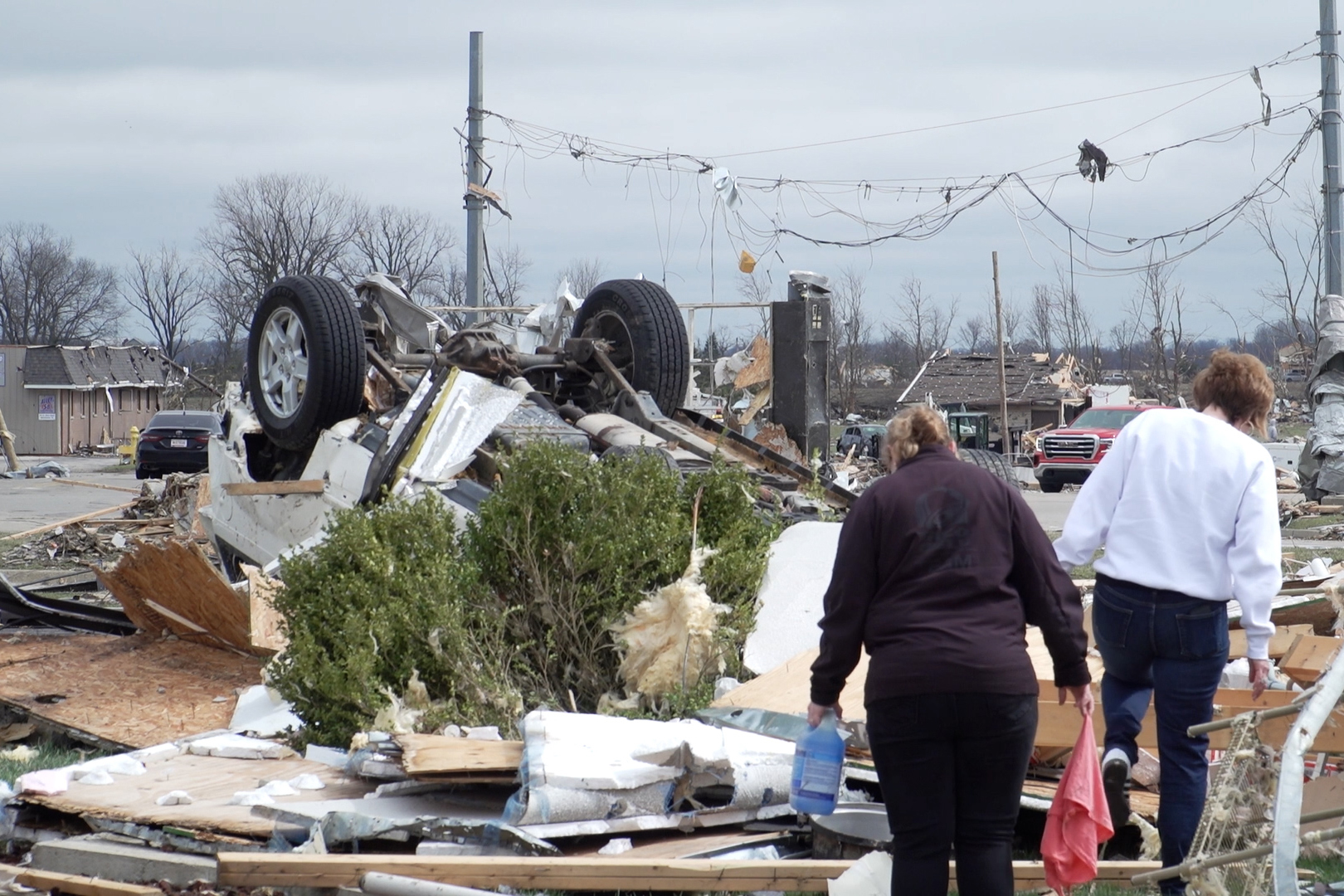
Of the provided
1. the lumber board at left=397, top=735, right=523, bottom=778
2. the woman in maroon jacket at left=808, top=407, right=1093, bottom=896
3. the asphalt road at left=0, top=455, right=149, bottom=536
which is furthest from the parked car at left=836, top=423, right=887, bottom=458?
the woman in maroon jacket at left=808, top=407, right=1093, bottom=896

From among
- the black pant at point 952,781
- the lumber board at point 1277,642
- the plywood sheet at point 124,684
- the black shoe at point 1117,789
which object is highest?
the black pant at point 952,781

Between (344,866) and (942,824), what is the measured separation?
179 cm

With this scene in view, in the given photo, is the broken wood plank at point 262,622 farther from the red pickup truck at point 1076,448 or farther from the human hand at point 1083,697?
the red pickup truck at point 1076,448

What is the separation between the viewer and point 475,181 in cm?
1766

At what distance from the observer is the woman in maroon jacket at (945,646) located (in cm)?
338

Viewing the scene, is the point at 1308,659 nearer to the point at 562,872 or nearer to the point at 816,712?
the point at 816,712

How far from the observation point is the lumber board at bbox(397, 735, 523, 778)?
4.74 m

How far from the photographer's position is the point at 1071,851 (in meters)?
3.79

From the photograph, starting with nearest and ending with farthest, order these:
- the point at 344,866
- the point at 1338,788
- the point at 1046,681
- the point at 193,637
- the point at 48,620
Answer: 1. the point at 344,866
2. the point at 1338,788
3. the point at 1046,681
4. the point at 193,637
5. the point at 48,620

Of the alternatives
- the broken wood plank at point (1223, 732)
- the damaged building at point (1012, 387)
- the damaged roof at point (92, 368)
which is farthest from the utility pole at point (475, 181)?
the damaged roof at point (92, 368)

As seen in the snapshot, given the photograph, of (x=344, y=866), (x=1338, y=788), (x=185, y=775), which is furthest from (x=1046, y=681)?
(x=185, y=775)

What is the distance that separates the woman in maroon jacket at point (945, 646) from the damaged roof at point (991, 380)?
48628 millimetres

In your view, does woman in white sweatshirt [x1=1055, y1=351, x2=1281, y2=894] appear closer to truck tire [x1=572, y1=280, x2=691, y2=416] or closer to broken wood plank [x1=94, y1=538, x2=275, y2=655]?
broken wood plank [x1=94, y1=538, x2=275, y2=655]

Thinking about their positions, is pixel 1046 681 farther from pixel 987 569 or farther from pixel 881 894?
pixel 987 569
